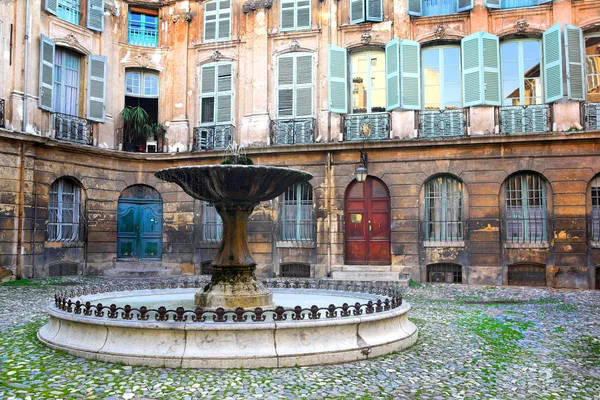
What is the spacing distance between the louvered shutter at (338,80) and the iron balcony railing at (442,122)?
7.96 ft

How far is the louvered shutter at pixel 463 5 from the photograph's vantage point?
1723 cm

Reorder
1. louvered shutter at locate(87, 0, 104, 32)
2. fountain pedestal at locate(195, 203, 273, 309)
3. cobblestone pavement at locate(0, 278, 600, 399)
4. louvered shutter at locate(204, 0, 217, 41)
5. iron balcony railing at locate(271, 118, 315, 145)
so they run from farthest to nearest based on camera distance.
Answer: louvered shutter at locate(204, 0, 217, 41)
louvered shutter at locate(87, 0, 104, 32)
iron balcony railing at locate(271, 118, 315, 145)
fountain pedestal at locate(195, 203, 273, 309)
cobblestone pavement at locate(0, 278, 600, 399)

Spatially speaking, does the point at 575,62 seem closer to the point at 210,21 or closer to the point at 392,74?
the point at 392,74

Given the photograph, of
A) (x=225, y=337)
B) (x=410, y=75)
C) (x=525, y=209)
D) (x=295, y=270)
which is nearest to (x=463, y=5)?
(x=410, y=75)

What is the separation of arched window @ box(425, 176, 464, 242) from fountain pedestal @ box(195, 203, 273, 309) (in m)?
9.96

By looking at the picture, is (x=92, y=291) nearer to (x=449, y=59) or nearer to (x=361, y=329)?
(x=361, y=329)

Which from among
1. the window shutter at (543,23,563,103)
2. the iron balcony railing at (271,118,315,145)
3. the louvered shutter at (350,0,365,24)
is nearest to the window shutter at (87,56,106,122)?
the iron balcony railing at (271,118,315,145)

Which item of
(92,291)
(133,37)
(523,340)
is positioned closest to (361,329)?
(523,340)

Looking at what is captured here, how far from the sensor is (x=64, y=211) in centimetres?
1797

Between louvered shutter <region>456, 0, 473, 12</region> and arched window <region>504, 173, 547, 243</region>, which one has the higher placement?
louvered shutter <region>456, 0, 473, 12</region>

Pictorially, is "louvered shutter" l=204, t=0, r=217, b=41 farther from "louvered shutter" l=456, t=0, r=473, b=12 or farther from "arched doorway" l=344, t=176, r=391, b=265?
"louvered shutter" l=456, t=0, r=473, b=12

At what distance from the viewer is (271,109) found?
1898 centimetres

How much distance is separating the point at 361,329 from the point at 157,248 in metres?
14.4

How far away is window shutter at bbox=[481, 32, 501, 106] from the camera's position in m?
17.0
